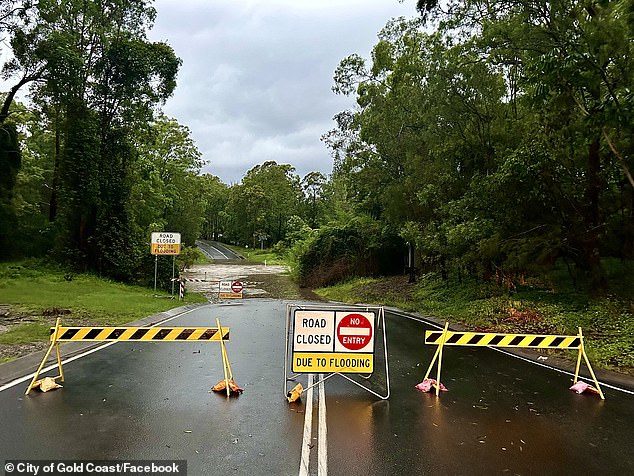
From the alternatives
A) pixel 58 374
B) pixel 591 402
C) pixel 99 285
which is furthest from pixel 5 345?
pixel 99 285

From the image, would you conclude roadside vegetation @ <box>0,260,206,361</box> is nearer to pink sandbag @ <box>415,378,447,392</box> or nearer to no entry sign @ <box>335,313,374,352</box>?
no entry sign @ <box>335,313,374,352</box>

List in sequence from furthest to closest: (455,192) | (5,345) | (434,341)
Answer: (455,192), (5,345), (434,341)

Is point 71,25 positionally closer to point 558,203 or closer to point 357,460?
point 558,203

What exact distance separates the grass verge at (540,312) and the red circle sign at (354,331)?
18.7 feet

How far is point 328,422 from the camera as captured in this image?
6.28 metres

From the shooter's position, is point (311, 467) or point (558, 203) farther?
point (558, 203)

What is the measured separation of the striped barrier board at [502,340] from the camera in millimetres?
7871

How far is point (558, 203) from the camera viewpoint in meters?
17.1

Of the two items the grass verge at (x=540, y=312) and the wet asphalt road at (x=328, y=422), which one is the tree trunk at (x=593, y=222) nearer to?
the grass verge at (x=540, y=312)

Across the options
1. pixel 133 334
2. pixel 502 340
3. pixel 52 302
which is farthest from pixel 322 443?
pixel 52 302

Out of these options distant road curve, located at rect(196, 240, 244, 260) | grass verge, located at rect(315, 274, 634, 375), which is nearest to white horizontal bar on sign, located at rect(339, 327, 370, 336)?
grass verge, located at rect(315, 274, 634, 375)

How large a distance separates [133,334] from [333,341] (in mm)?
3052

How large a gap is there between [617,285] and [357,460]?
15090 millimetres

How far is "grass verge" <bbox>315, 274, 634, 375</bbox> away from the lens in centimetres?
1165
